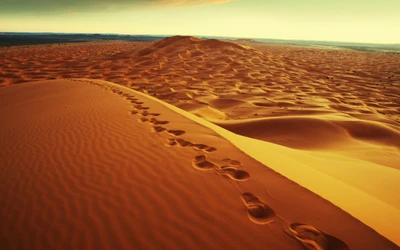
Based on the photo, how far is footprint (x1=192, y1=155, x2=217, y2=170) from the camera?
3080 mm

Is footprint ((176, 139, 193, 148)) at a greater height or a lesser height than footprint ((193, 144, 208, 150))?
lesser

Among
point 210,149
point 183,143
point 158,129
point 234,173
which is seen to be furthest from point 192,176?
point 158,129

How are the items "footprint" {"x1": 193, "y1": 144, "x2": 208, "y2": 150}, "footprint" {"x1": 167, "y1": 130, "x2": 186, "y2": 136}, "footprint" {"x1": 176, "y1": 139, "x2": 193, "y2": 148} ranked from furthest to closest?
"footprint" {"x1": 167, "y1": 130, "x2": 186, "y2": 136} → "footprint" {"x1": 176, "y1": 139, "x2": 193, "y2": 148} → "footprint" {"x1": 193, "y1": 144, "x2": 208, "y2": 150}

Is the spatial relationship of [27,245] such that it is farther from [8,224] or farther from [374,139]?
[374,139]

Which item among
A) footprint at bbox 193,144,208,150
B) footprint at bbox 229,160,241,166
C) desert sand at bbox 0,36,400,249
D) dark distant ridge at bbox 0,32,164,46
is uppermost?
dark distant ridge at bbox 0,32,164,46

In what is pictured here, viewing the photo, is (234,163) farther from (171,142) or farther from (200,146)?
(171,142)

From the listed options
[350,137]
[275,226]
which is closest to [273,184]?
[275,226]

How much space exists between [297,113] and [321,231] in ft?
18.1

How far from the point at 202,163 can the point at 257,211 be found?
1.14 m

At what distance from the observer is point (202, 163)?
3195 mm

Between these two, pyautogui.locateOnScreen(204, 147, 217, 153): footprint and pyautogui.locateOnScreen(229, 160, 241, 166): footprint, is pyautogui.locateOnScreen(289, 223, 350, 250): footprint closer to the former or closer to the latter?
pyautogui.locateOnScreen(229, 160, 241, 166): footprint

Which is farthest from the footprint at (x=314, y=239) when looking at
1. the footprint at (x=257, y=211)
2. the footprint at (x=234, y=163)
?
the footprint at (x=234, y=163)

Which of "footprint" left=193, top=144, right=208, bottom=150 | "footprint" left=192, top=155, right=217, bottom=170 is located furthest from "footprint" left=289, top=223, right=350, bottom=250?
"footprint" left=193, top=144, right=208, bottom=150

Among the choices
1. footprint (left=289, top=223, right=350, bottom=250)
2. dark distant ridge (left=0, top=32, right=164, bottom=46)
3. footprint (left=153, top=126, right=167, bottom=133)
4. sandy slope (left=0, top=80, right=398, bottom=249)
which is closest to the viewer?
footprint (left=289, top=223, right=350, bottom=250)
